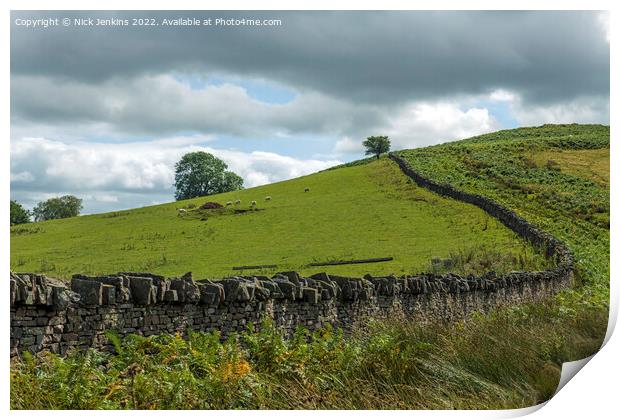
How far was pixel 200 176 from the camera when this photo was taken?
64562mm

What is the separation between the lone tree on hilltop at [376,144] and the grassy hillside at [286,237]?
26131 millimetres

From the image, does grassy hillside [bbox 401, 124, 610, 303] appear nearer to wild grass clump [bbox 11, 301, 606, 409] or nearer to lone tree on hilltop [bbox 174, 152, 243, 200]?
wild grass clump [bbox 11, 301, 606, 409]

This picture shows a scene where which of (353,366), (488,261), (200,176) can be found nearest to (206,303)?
(353,366)

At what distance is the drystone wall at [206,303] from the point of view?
847 cm

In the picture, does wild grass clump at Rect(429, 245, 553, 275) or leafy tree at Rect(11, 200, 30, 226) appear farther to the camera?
leafy tree at Rect(11, 200, 30, 226)

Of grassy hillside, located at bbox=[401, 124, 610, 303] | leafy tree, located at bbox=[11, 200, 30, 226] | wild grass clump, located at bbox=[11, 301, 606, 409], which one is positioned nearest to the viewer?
wild grass clump, located at bbox=[11, 301, 606, 409]

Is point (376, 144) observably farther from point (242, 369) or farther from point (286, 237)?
point (242, 369)

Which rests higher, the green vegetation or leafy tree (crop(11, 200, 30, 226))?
leafy tree (crop(11, 200, 30, 226))

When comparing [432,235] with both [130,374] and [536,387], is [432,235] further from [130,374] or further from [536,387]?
[130,374]

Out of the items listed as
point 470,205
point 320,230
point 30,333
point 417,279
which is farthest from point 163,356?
point 470,205

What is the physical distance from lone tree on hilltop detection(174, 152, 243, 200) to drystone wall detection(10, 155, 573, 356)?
46327 mm

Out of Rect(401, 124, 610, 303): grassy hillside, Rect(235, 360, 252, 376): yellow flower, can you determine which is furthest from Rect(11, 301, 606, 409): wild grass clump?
Rect(401, 124, 610, 303): grassy hillside

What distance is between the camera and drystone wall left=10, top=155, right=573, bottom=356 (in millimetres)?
8469

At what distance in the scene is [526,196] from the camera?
40.6 metres
